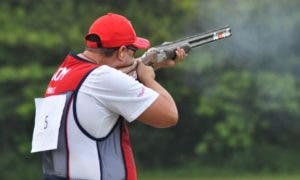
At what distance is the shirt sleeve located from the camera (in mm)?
4172

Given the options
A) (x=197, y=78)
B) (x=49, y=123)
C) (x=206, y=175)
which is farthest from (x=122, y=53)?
(x=197, y=78)

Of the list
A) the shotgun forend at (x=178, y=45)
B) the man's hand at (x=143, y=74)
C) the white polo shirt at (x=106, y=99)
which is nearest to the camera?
the white polo shirt at (x=106, y=99)

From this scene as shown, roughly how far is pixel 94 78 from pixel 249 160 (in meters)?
13.6

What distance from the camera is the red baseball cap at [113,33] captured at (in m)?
4.26

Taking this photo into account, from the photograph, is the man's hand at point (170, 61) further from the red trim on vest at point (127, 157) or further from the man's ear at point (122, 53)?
the red trim on vest at point (127, 157)

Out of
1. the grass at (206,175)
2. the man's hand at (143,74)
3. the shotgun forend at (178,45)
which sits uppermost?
the shotgun forend at (178,45)

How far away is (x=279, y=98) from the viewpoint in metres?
17.2

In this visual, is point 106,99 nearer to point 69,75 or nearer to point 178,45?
point 69,75

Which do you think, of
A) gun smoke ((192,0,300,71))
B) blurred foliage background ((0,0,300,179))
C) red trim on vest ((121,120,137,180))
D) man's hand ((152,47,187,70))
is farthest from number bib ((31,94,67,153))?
blurred foliage background ((0,0,300,179))

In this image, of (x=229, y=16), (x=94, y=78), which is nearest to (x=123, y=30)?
(x=94, y=78)

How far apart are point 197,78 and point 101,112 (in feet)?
44.3

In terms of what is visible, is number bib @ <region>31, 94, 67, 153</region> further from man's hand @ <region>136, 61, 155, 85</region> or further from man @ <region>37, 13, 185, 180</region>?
man's hand @ <region>136, 61, 155, 85</region>

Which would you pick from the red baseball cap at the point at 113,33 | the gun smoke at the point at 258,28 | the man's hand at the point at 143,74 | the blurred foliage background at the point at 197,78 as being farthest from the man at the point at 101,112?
the blurred foliage background at the point at 197,78

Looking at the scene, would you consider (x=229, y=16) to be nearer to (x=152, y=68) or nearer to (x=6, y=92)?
(x=6, y=92)
